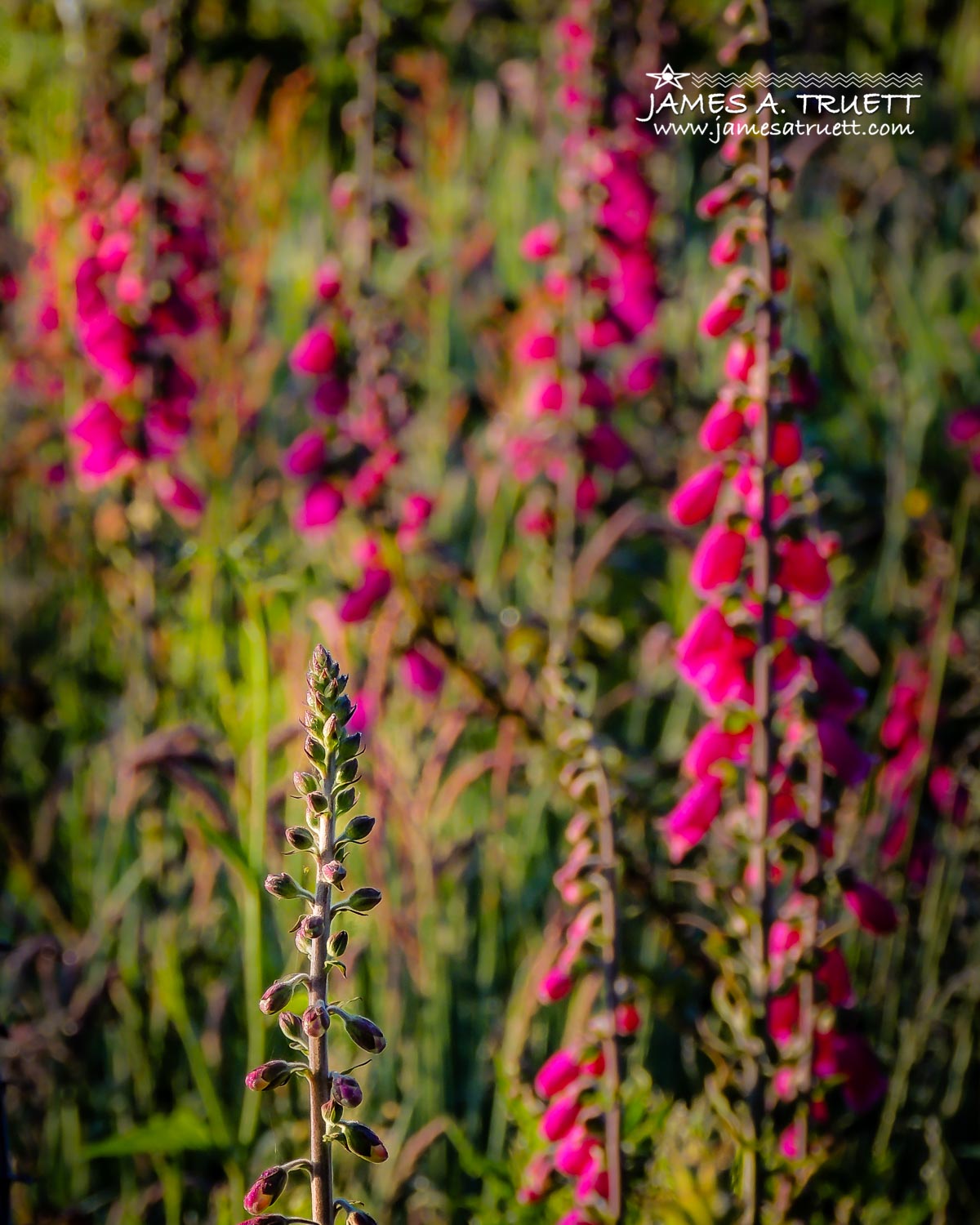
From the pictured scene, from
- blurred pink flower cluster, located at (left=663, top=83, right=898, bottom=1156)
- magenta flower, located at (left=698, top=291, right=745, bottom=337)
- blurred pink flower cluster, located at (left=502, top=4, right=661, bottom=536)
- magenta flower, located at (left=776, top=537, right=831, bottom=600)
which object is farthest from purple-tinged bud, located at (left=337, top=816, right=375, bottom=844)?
blurred pink flower cluster, located at (left=502, top=4, right=661, bottom=536)

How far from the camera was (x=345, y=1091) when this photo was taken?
0.90 meters

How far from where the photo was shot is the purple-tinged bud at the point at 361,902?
91 centimetres

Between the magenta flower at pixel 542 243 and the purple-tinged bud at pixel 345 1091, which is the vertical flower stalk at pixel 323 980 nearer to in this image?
the purple-tinged bud at pixel 345 1091

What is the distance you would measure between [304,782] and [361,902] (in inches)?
4.3

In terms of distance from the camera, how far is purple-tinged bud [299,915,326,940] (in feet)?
2.80

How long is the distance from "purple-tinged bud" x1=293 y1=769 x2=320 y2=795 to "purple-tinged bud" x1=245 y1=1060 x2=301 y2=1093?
0.69 ft

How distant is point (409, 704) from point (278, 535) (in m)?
1.21

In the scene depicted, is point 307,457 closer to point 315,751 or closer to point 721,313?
point 721,313

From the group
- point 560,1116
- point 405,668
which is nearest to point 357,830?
point 560,1116

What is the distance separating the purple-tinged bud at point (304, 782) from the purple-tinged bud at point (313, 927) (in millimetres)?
92

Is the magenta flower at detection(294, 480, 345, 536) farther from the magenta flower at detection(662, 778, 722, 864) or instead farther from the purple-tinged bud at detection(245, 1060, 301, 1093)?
the purple-tinged bud at detection(245, 1060, 301, 1093)

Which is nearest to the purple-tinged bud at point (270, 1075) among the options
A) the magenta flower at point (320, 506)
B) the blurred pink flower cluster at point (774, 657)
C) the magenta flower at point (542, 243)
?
the blurred pink flower cluster at point (774, 657)

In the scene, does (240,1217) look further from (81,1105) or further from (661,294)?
(661,294)

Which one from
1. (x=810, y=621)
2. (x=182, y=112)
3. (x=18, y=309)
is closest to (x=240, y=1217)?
(x=810, y=621)
